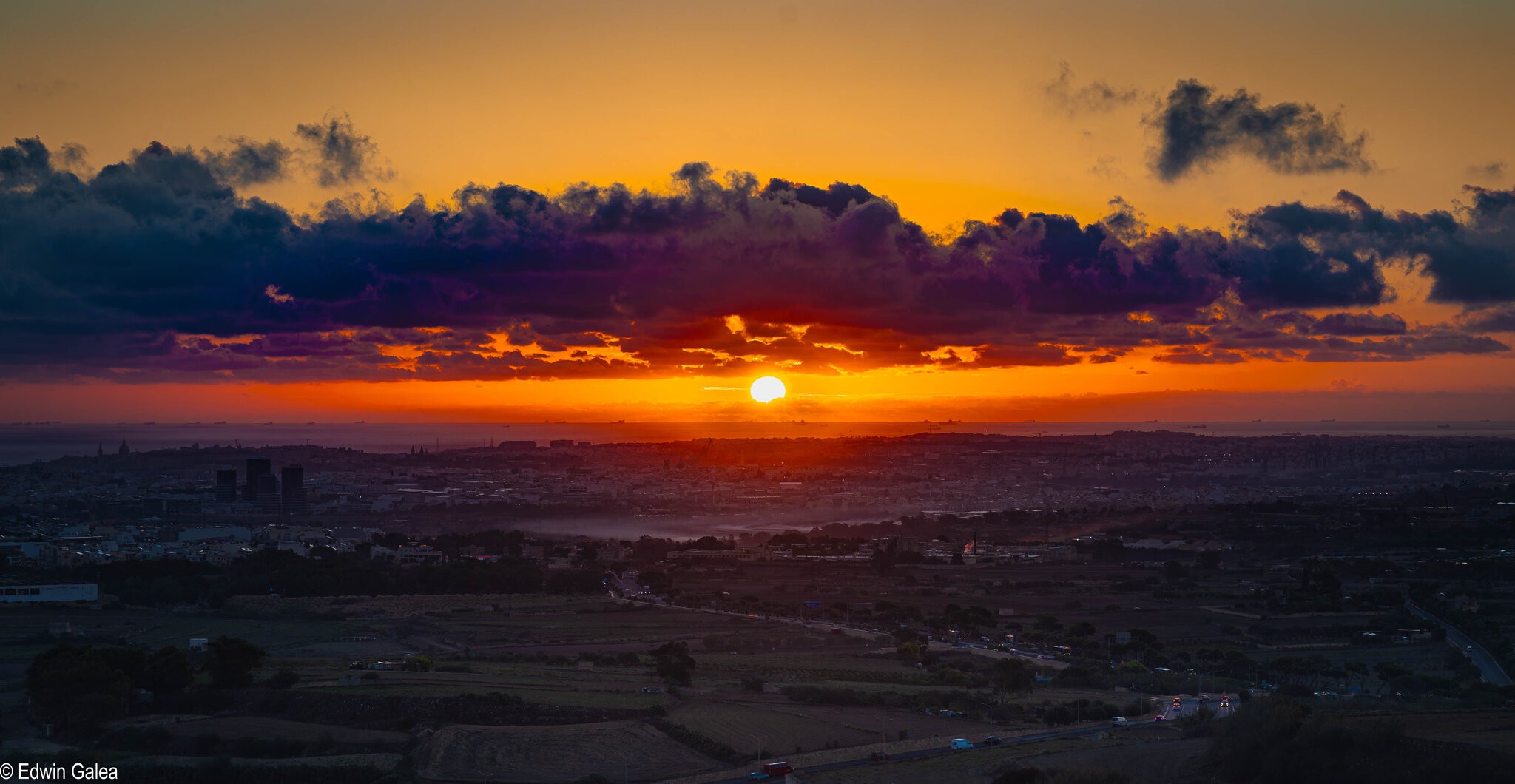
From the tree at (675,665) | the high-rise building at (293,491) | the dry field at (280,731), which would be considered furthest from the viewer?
the high-rise building at (293,491)

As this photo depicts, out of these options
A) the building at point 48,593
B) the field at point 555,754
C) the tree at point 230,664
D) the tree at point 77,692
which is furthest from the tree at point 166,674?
the building at point 48,593

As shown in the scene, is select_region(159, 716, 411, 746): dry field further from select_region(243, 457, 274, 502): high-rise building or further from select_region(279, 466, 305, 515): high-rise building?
select_region(243, 457, 274, 502): high-rise building

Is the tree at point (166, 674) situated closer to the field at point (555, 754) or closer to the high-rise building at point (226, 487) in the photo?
the field at point (555, 754)

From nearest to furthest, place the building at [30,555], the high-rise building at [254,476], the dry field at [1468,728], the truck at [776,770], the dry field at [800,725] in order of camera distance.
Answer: the dry field at [1468,728], the truck at [776,770], the dry field at [800,725], the building at [30,555], the high-rise building at [254,476]

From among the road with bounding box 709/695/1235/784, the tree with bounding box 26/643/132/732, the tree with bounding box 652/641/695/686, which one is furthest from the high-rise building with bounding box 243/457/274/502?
the road with bounding box 709/695/1235/784

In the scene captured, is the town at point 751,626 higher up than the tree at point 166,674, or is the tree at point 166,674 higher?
the tree at point 166,674

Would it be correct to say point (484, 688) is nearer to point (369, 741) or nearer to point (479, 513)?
point (369, 741)
